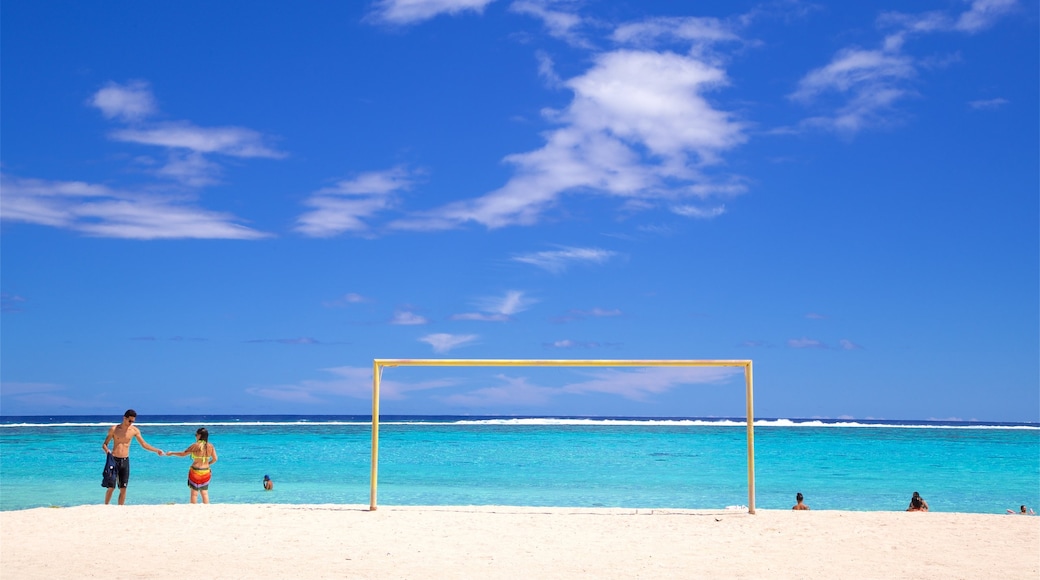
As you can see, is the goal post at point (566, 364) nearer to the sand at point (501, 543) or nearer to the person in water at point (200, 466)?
the sand at point (501, 543)

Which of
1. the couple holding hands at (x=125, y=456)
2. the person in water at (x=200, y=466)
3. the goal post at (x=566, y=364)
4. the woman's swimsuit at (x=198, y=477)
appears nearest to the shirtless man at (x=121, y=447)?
the couple holding hands at (x=125, y=456)

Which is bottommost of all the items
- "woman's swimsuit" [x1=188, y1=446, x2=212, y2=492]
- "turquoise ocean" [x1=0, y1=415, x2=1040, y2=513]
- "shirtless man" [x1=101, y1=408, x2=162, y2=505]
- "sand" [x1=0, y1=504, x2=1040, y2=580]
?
"turquoise ocean" [x1=0, y1=415, x2=1040, y2=513]

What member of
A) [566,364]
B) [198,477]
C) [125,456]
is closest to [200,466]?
[198,477]

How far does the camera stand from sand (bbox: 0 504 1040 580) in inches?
272

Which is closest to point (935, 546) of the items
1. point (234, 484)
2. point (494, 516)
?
point (494, 516)

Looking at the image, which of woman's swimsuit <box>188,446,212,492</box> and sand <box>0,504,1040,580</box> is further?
woman's swimsuit <box>188,446,212,492</box>

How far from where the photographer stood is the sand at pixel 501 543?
6918mm

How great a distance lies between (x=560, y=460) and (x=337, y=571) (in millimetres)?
20480

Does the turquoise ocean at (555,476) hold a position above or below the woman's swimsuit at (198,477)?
below

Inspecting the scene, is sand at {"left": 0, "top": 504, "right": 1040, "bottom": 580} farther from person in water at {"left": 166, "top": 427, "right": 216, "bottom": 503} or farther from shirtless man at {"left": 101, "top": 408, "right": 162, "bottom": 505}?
person in water at {"left": 166, "top": 427, "right": 216, "bottom": 503}

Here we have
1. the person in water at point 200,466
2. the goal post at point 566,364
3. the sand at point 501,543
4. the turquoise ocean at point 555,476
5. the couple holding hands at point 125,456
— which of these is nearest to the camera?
the sand at point 501,543

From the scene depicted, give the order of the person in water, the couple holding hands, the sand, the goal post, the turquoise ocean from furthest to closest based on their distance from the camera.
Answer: the turquoise ocean < the person in water < the couple holding hands < the goal post < the sand

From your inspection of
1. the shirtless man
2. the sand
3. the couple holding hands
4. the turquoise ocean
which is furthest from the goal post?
the turquoise ocean

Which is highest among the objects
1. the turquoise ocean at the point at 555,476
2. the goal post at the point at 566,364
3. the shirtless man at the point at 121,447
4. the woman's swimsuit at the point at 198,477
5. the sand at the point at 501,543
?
the goal post at the point at 566,364
